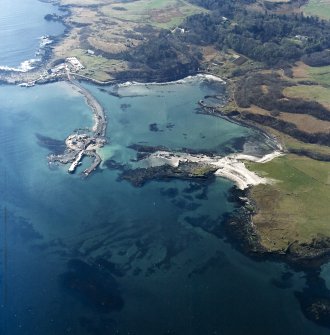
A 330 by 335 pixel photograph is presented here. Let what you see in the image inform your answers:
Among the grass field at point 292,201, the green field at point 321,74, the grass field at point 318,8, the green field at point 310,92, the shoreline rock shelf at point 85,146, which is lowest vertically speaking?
the shoreline rock shelf at point 85,146

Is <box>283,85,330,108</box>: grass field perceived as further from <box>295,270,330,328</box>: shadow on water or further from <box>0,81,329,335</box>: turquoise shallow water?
<box>295,270,330,328</box>: shadow on water

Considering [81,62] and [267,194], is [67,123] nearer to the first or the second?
[81,62]

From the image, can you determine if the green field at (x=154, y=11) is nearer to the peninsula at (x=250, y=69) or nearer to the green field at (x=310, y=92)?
the peninsula at (x=250, y=69)

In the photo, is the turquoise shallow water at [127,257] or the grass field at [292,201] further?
the grass field at [292,201]

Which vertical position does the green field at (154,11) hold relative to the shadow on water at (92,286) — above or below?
above

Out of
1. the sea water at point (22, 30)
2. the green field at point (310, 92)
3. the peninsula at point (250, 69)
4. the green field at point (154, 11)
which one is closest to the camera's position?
the peninsula at point (250, 69)

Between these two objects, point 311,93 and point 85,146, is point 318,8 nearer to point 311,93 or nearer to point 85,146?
point 311,93

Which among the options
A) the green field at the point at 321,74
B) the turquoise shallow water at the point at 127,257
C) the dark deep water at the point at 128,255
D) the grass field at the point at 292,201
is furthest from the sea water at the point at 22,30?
the grass field at the point at 292,201

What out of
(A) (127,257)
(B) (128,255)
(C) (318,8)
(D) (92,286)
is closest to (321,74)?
(C) (318,8)
